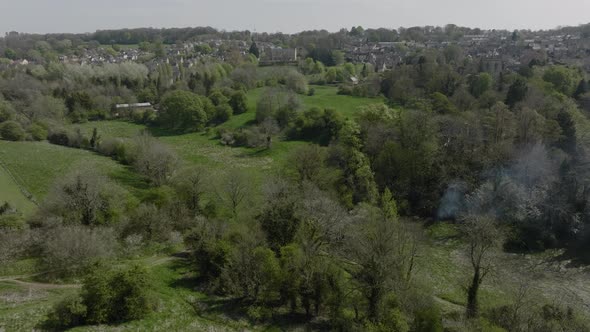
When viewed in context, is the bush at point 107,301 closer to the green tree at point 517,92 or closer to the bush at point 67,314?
the bush at point 67,314

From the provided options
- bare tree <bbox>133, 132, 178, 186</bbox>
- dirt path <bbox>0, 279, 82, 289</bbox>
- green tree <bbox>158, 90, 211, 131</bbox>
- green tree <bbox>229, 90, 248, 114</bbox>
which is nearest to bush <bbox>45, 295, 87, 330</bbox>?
dirt path <bbox>0, 279, 82, 289</bbox>

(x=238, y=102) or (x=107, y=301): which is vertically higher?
(x=238, y=102)

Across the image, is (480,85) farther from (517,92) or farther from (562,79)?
(517,92)

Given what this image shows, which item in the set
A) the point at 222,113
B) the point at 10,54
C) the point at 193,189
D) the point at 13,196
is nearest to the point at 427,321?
the point at 193,189

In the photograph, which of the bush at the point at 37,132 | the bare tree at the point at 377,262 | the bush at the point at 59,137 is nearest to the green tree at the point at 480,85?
the bare tree at the point at 377,262

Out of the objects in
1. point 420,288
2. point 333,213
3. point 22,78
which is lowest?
point 420,288

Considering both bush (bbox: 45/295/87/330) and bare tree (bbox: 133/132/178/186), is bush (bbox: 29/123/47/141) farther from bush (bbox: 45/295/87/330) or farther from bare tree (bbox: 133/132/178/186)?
bush (bbox: 45/295/87/330)

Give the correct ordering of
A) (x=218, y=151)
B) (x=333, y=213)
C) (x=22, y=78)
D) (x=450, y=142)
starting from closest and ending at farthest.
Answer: (x=333, y=213) < (x=450, y=142) < (x=218, y=151) < (x=22, y=78)

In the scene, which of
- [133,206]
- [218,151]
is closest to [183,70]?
[218,151]

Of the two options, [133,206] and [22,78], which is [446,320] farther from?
[22,78]
